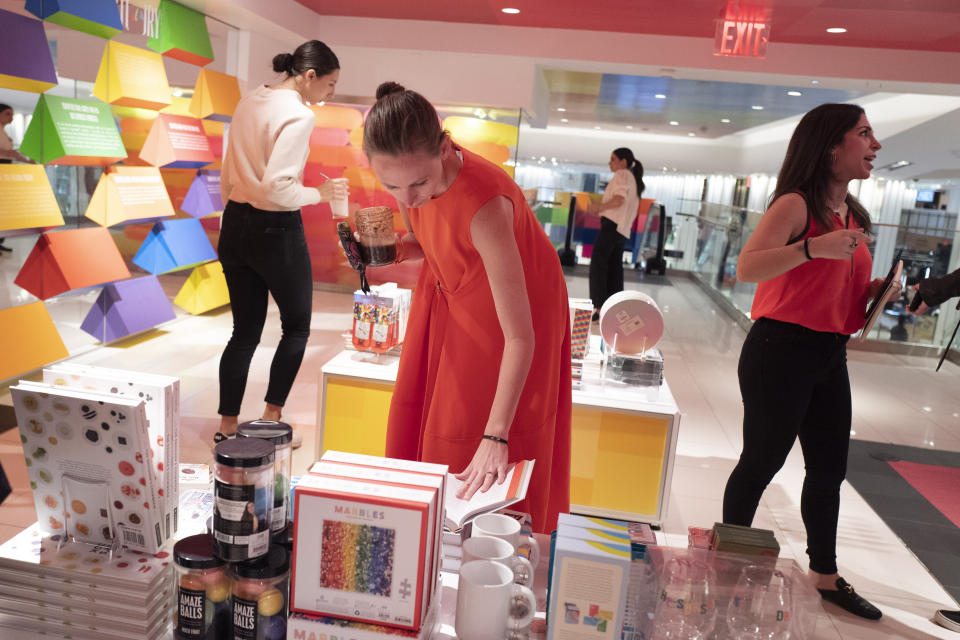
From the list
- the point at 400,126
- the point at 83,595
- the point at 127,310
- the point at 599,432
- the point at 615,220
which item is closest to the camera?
the point at 83,595

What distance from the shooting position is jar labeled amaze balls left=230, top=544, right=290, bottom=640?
103 centimetres

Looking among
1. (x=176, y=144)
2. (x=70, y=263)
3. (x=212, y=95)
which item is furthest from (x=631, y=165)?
(x=70, y=263)

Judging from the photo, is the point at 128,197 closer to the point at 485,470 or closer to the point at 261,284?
the point at 261,284

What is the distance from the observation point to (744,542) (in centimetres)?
118

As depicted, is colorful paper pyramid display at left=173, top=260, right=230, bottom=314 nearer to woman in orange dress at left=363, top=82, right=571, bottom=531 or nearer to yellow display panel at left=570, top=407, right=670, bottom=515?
yellow display panel at left=570, top=407, right=670, bottom=515

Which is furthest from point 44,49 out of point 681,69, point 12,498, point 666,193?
point 666,193

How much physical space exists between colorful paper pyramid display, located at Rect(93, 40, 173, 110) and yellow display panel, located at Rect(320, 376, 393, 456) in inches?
113

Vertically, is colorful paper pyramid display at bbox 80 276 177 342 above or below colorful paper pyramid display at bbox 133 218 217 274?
below

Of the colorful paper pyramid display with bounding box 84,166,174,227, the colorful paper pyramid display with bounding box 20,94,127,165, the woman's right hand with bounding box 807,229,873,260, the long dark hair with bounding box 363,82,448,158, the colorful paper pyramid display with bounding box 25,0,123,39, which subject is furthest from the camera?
the colorful paper pyramid display with bounding box 84,166,174,227

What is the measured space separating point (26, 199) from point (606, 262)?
453 cm

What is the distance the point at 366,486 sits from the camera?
1.01 meters

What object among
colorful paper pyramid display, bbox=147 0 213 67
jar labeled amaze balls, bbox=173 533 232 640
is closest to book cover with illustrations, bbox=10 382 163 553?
jar labeled amaze balls, bbox=173 533 232 640

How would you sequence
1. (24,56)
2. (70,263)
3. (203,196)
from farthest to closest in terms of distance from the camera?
(203,196) → (70,263) → (24,56)

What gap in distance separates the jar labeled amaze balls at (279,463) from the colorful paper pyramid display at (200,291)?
5.25 m
